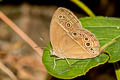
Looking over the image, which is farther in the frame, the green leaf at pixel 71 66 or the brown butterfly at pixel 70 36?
the brown butterfly at pixel 70 36

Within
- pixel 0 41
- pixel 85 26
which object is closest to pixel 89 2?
pixel 0 41

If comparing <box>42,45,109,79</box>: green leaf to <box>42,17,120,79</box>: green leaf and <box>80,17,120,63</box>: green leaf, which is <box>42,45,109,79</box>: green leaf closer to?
<box>42,17,120,79</box>: green leaf

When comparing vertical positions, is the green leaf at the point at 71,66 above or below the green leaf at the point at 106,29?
below

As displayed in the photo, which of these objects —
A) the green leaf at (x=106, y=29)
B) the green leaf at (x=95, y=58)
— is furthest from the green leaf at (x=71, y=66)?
the green leaf at (x=106, y=29)

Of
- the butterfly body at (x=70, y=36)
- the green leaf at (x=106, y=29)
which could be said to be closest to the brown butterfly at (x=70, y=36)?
the butterfly body at (x=70, y=36)

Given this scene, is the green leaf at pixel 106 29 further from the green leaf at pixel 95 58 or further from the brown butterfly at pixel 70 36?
the brown butterfly at pixel 70 36

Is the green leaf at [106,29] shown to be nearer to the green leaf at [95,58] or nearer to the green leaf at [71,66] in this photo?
the green leaf at [95,58]

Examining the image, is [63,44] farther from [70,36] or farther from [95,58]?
[95,58]

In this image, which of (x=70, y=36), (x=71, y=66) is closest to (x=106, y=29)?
(x=70, y=36)
